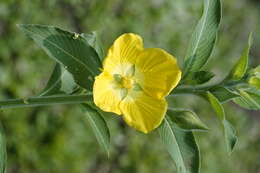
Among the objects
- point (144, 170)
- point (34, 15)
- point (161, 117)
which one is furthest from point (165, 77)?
point (144, 170)

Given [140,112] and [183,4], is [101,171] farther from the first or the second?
[140,112]

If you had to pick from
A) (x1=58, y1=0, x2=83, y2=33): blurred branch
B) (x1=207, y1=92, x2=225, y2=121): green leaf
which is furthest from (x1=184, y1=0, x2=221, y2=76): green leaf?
(x1=58, y1=0, x2=83, y2=33): blurred branch

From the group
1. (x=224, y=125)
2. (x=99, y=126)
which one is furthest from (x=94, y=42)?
(x=224, y=125)

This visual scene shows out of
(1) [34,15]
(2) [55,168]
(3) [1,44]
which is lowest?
(2) [55,168]

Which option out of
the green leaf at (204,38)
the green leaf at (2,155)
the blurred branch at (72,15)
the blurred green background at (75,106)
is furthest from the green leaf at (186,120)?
the blurred branch at (72,15)

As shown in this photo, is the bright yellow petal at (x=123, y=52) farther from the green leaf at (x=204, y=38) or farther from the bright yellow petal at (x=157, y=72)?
the green leaf at (x=204, y=38)

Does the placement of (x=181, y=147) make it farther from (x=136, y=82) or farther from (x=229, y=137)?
(x=136, y=82)
